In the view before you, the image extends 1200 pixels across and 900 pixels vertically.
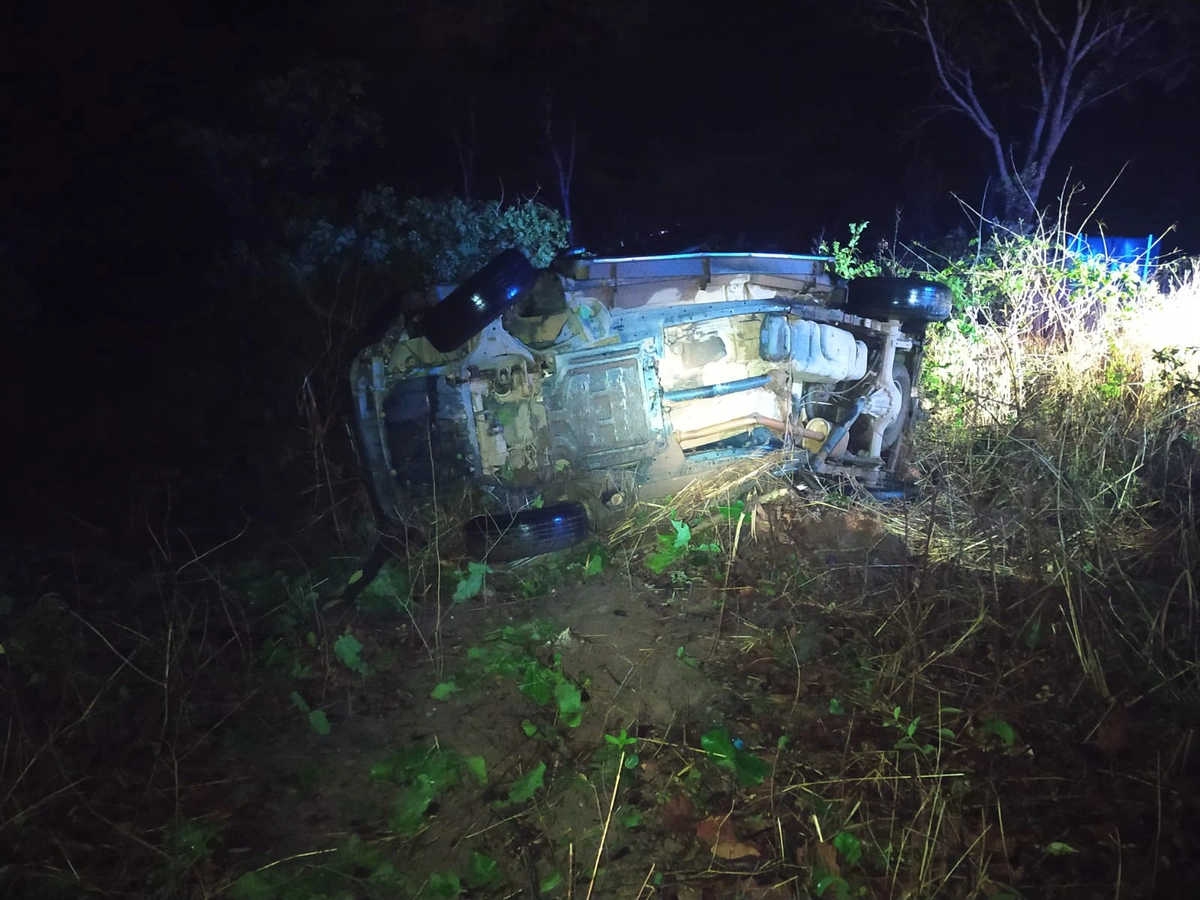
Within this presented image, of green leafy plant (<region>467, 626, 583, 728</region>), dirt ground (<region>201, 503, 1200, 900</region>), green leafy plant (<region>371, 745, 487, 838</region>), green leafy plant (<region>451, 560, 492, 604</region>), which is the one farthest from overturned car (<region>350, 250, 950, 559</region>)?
green leafy plant (<region>371, 745, 487, 838</region>)

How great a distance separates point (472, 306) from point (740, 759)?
2.85 metres

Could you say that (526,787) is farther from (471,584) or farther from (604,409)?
(604,409)

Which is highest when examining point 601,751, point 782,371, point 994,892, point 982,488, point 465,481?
point 782,371

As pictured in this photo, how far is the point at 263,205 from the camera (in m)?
11.1

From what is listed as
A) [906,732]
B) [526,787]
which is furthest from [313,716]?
[906,732]

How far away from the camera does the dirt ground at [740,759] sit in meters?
2.37

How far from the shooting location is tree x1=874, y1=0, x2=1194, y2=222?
1355 cm

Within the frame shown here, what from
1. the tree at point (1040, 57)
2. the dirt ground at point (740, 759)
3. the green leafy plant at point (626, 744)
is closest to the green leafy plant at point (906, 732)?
the dirt ground at point (740, 759)

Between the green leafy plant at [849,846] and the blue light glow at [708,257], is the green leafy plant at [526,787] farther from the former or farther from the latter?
the blue light glow at [708,257]

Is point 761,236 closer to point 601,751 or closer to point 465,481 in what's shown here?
point 465,481

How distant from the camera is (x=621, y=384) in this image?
507cm

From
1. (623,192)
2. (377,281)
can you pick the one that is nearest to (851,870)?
(377,281)

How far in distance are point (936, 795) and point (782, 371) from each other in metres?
3.44

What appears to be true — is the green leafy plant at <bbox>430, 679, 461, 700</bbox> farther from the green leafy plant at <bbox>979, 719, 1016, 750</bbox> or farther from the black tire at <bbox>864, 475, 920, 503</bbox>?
the black tire at <bbox>864, 475, 920, 503</bbox>
